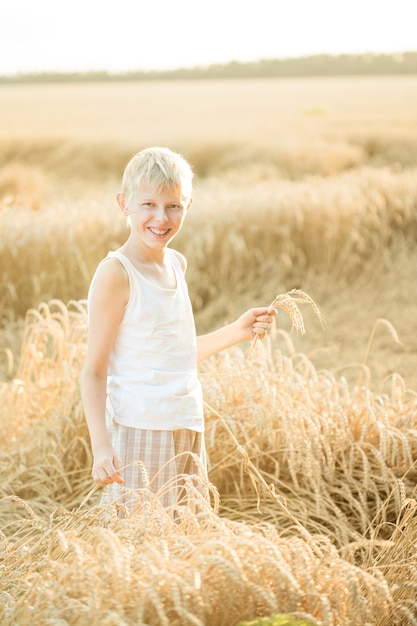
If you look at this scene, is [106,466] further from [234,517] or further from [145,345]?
[234,517]

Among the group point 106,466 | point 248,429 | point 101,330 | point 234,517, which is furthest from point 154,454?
point 248,429

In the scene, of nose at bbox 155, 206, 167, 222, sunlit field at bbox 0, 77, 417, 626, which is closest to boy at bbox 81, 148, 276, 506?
nose at bbox 155, 206, 167, 222

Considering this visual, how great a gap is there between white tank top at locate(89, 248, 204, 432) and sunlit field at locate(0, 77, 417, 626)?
0.15 metres

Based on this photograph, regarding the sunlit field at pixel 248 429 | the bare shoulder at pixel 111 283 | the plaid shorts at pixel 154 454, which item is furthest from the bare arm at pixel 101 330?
the sunlit field at pixel 248 429

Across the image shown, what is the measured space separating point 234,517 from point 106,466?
87cm

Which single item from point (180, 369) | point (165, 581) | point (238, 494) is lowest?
point (238, 494)

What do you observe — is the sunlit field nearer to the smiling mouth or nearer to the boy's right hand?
the boy's right hand

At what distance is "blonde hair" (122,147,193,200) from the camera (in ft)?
6.24

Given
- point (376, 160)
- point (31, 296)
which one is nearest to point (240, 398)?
point (31, 296)

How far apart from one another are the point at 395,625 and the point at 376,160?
11.3 meters

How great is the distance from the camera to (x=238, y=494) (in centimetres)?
260

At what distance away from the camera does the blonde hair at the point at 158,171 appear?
1902 mm

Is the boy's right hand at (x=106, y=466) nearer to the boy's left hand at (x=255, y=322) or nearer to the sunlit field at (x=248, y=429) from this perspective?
the sunlit field at (x=248, y=429)

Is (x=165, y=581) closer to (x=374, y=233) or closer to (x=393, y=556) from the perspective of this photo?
(x=393, y=556)
